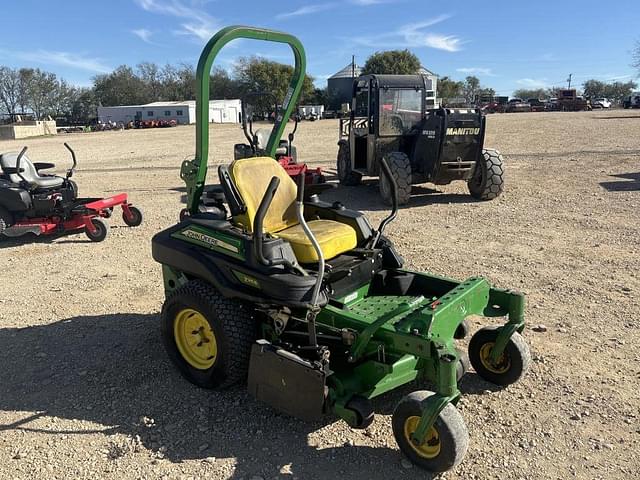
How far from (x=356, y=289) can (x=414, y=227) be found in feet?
14.6

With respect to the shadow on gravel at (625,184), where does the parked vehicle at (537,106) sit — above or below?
above

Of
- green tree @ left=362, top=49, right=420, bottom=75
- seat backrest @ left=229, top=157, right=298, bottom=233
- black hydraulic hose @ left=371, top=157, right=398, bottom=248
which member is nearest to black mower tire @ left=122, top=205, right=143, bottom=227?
seat backrest @ left=229, top=157, right=298, bottom=233

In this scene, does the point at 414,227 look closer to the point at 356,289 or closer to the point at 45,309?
the point at 356,289

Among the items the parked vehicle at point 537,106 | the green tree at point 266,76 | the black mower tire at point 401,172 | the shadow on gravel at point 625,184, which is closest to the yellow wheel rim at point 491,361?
the black mower tire at point 401,172

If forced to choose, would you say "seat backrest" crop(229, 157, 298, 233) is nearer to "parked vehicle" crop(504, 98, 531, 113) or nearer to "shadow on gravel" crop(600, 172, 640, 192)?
"shadow on gravel" crop(600, 172, 640, 192)

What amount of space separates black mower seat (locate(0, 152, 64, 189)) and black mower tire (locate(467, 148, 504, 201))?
6897 millimetres

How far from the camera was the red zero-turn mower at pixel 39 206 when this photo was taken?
25.1 ft

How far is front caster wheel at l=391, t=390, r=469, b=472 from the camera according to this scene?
271 centimetres

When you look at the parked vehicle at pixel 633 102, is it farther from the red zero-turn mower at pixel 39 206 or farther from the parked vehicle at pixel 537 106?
the red zero-turn mower at pixel 39 206

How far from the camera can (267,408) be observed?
3.50m

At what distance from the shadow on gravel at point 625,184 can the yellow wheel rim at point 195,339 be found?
9.11 meters

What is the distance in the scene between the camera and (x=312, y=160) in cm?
1761

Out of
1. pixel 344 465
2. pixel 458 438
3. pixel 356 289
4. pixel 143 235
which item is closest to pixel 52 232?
pixel 143 235

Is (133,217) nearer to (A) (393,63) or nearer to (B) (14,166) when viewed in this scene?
(B) (14,166)
